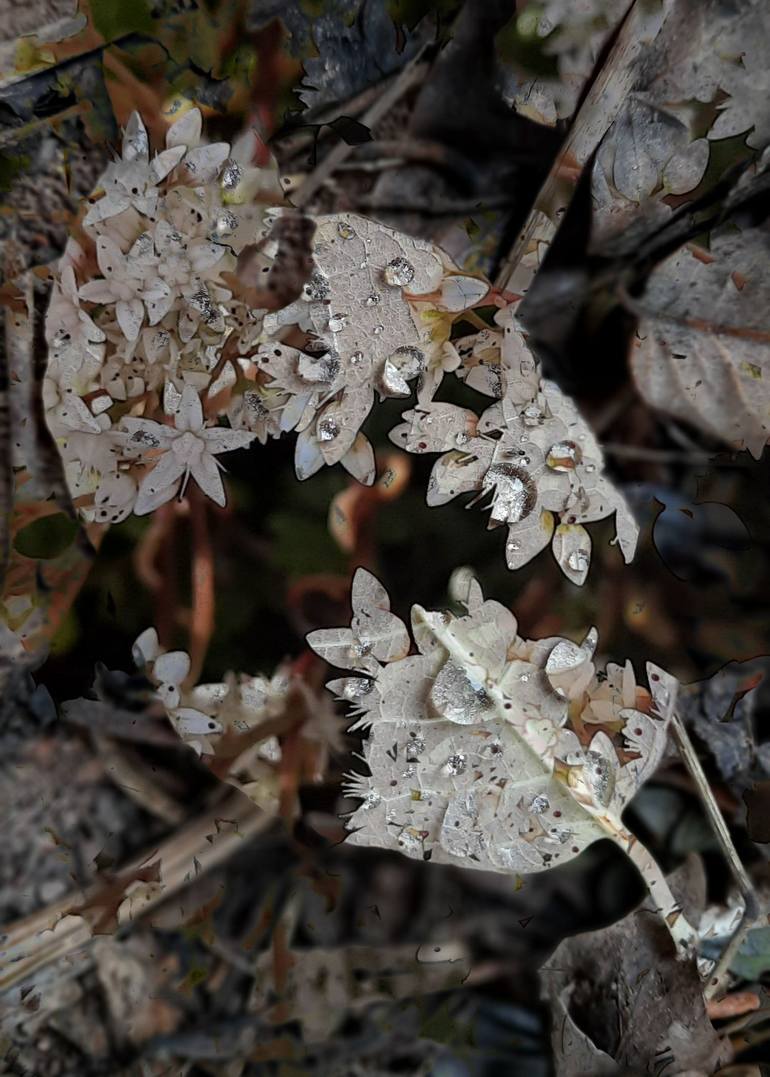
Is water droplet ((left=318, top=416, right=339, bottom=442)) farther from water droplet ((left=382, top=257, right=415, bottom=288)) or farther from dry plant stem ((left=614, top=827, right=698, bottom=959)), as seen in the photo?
dry plant stem ((left=614, top=827, right=698, bottom=959))

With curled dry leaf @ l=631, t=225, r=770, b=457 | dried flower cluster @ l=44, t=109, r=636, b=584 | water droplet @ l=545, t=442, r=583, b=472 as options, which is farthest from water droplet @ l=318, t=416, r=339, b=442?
curled dry leaf @ l=631, t=225, r=770, b=457

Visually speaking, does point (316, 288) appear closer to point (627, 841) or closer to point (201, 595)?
point (201, 595)

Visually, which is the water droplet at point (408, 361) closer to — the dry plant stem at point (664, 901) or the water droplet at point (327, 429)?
the water droplet at point (327, 429)

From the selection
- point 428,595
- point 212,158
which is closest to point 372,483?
point 428,595

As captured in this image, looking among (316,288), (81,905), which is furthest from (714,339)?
(81,905)

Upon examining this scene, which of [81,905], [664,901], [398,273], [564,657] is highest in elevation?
[398,273]

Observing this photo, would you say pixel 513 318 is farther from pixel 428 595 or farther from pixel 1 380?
pixel 1 380
